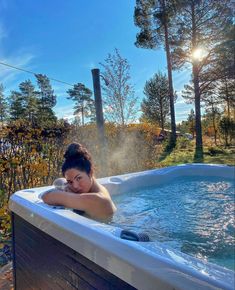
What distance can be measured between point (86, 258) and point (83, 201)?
25.4 inches

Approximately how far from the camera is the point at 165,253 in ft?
3.46

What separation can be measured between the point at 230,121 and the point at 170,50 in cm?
379

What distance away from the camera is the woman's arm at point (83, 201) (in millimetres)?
1856

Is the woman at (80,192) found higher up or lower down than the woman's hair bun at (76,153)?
lower down

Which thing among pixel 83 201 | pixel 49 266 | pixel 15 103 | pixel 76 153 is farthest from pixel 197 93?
pixel 15 103

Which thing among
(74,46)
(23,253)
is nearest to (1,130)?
(23,253)

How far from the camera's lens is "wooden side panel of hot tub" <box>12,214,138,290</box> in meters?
1.16

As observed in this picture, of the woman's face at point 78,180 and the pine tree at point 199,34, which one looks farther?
the pine tree at point 199,34

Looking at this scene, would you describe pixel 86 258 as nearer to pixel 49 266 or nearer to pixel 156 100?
pixel 49 266

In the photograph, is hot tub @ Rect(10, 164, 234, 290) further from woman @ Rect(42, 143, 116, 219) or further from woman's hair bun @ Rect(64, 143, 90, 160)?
woman's hair bun @ Rect(64, 143, 90, 160)

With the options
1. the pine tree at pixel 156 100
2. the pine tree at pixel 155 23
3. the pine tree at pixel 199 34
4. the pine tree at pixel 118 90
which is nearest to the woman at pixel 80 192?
the pine tree at pixel 118 90

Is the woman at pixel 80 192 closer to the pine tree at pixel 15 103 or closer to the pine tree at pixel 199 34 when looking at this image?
the pine tree at pixel 199 34

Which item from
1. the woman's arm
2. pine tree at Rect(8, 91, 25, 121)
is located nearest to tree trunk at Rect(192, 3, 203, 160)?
the woman's arm

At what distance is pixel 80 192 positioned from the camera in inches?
81.1
